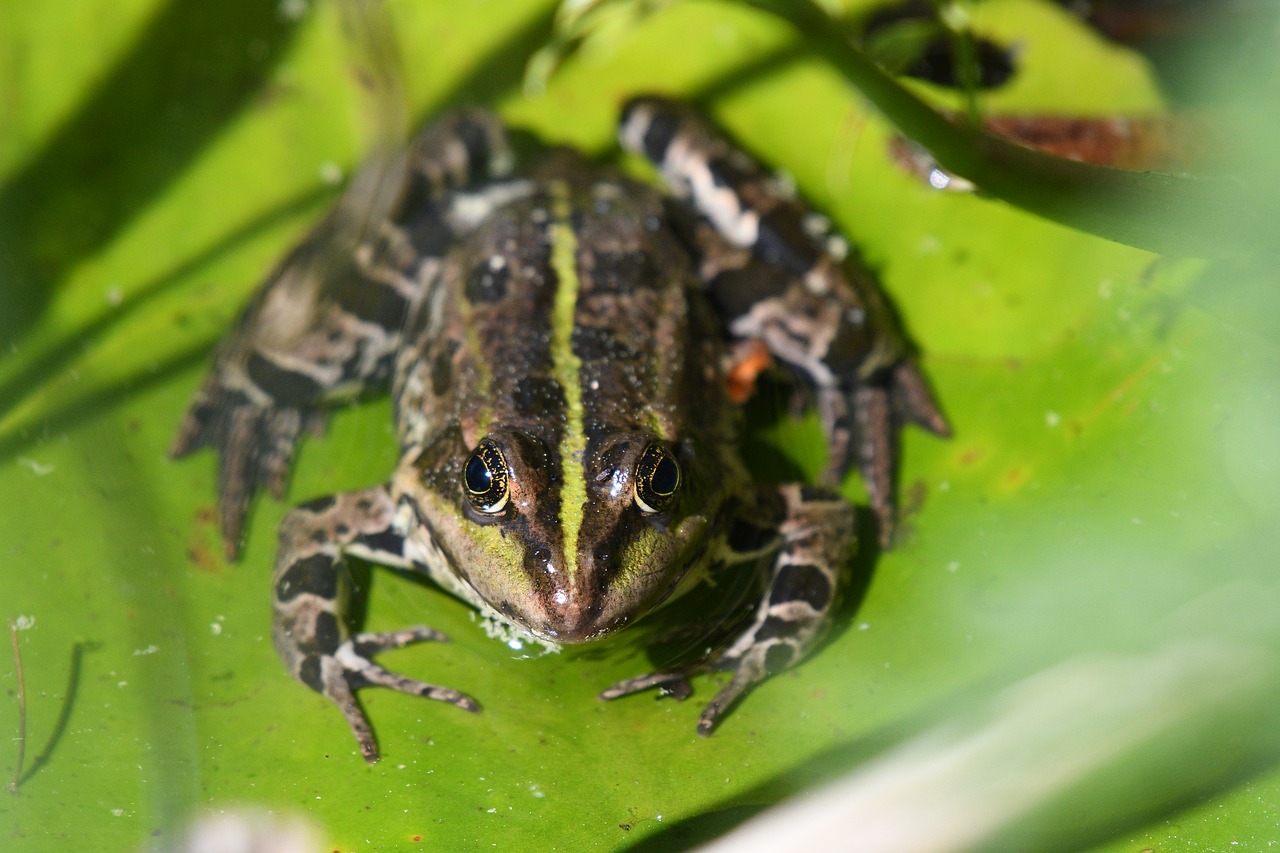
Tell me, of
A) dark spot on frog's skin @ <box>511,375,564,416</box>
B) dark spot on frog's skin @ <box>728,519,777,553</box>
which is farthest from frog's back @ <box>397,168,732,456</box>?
dark spot on frog's skin @ <box>728,519,777,553</box>

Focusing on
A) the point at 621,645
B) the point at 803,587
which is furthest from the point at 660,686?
the point at 803,587

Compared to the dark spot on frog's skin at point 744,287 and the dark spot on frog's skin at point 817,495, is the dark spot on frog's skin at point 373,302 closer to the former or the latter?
the dark spot on frog's skin at point 744,287

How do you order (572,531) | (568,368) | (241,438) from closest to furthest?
(572,531)
(568,368)
(241,438)

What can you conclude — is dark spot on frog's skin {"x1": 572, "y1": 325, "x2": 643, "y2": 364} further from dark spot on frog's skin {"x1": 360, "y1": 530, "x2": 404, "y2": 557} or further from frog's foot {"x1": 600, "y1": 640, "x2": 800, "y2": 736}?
frog's foot {"x1": 600, "y1": 640, "x2": 800, "y2": 736}

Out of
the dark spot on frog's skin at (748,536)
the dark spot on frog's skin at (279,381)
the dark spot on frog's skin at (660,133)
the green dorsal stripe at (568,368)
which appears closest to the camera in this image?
the green dorsal stripe at (568,368)

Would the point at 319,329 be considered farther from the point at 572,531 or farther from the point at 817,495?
the point at 817,495

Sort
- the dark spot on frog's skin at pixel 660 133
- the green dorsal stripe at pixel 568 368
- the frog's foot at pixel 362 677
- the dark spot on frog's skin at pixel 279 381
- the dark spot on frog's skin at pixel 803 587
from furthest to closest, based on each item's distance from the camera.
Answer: the dark spot on frog's skin at pixel 660 133 → the dark spot on frog's skin at pixel 279 381 → the dark spot on frog's skin at pixel 803 587 → the frog's foot at pixel 362 677 → the green dorsal stripe at pixel 568 368

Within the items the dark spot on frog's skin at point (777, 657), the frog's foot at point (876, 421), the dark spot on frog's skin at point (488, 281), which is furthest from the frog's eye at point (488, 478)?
the frog's foot at point (876, 421)

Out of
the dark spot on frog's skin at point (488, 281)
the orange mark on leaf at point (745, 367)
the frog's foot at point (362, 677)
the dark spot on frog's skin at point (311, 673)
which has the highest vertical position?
the dark spot on frog's skin at point (488, 281)
